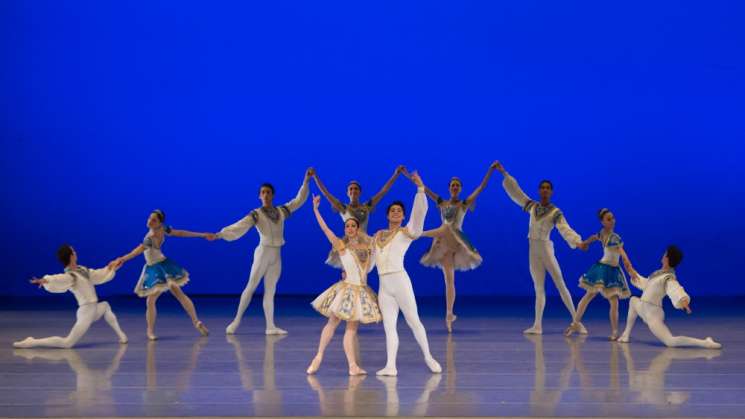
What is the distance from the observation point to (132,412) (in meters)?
4.51

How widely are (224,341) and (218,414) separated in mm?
3216

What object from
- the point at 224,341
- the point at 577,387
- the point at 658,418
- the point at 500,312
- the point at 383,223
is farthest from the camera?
the point at 383,223

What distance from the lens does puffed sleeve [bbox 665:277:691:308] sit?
271 inches

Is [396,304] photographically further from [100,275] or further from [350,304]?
[100,275]

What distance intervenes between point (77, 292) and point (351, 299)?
2.57 metres

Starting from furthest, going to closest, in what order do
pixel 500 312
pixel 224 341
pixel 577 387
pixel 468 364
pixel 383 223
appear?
A: pixel 383 223 < pixel 500 312 < pixel 224 341 < pixel 468 364 < pixel 577 387

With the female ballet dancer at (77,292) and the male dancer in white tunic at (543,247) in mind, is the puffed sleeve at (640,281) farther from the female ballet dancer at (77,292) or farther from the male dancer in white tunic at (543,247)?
the female ballet dancer at (77,292)

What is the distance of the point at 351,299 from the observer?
5867 millimetres

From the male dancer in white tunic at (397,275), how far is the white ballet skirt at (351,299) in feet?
0.28

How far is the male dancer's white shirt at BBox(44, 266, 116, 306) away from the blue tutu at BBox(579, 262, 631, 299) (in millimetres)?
3893

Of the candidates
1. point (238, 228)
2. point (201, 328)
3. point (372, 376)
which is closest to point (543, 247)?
point (238, 228)

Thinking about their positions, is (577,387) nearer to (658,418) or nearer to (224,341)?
(658,418)

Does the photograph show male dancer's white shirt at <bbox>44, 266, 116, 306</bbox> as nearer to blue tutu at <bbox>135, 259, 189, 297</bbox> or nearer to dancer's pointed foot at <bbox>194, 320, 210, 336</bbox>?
blue tutu at <bbox>135, 259, 189, 297</bbox>

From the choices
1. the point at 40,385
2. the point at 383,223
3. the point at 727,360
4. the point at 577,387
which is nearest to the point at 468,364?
the point at 577,387
